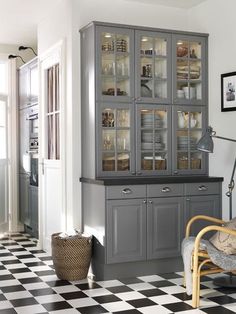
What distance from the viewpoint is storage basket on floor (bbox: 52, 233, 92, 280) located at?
15.4ft

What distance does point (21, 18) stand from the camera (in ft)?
20.1

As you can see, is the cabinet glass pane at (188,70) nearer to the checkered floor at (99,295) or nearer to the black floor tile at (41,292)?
the checkered floor at (99,295)

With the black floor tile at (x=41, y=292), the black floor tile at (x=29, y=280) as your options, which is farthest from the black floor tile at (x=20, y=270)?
the black floor tile at (x=41, y=292)

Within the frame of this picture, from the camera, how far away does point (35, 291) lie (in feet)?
14.3

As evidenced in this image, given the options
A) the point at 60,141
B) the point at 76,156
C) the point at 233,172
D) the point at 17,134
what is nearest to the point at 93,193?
the point at 76,156

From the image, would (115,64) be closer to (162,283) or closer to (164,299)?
(162,283)

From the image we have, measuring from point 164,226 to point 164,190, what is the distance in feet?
1.14

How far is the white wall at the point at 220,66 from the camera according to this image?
514cm

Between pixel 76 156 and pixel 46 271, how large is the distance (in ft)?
3.88

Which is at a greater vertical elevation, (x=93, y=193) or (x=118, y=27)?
(x=118, y=27)

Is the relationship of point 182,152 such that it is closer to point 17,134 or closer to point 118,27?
point 118,27

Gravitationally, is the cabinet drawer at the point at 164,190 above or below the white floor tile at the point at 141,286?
above

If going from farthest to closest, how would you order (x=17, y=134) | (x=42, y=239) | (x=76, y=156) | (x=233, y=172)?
(x=17, y=134)
(x=42, y=239)
(x=76, y=156)
(x=233, y=172)

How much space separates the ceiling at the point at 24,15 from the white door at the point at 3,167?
961 millimetres
